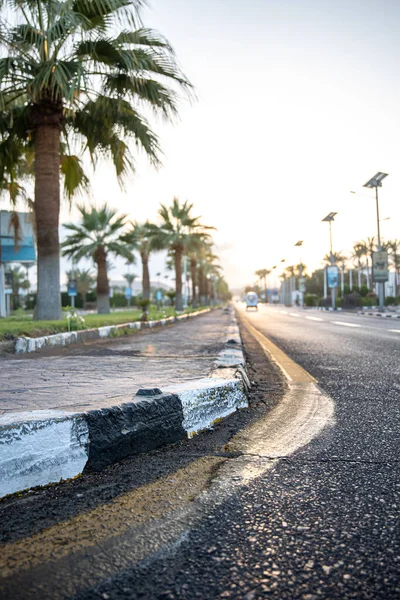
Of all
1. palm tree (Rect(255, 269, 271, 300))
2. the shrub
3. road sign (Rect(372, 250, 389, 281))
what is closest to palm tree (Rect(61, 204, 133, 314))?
road sign (Rect(372, 250, 389, 281))

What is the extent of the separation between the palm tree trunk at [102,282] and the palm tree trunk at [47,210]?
20.8 meters

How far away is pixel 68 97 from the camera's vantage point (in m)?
9.02

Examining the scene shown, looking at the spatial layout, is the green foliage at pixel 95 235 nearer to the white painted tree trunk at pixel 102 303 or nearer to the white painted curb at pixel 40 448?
the white painted tree trunk at pixel 102 303

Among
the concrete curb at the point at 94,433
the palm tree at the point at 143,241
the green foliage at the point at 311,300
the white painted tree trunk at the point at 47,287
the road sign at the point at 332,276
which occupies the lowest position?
the green foliage at the point at 311,300

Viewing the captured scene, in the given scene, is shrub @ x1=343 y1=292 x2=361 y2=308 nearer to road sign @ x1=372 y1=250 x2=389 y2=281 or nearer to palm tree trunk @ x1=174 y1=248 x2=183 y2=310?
road sign @ x1=372 y1=250 x2=389 y2=281

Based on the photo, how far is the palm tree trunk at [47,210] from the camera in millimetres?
11023

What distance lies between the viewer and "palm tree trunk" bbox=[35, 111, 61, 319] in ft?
36.2

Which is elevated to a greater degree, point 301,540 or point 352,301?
point 301,540

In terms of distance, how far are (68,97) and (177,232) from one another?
1075 inches

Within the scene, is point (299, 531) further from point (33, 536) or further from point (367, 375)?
point (367, 375)

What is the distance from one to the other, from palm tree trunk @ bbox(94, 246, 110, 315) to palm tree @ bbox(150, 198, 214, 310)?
4.85 m

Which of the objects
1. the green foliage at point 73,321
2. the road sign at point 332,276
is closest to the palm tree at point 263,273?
the road sign at point 332,276

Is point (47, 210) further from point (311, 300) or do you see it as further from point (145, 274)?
point (311, 300)

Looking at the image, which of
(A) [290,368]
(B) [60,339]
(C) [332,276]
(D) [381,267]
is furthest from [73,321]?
(C) [332,276]
